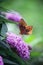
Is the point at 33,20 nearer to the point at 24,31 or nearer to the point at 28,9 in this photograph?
the point at 28,9

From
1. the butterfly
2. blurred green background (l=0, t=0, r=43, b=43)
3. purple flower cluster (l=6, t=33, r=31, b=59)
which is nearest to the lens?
purple flower cluster (l=6, t=33, r=31, b=59)

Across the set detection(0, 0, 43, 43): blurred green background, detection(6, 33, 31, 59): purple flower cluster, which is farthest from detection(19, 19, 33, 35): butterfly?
detection(0, 0, 43, 43): blurred green background

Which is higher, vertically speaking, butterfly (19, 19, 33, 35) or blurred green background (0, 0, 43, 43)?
blurred green background (0, 0, 43, 43)

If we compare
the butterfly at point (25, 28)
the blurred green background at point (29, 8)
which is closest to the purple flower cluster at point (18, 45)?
the butterfly at point (25, 28)

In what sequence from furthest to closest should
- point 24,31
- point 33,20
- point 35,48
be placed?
1. point 33,20
2. point 35,48
3. point 24,31

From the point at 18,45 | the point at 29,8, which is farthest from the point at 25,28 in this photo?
the point at 29,8

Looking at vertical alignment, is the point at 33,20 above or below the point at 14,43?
above

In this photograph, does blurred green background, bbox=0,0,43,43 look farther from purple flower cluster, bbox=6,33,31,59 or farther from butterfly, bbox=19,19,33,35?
purple flower cluster, bbox=6,33,31,59

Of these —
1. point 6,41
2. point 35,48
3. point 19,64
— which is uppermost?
point 35,48

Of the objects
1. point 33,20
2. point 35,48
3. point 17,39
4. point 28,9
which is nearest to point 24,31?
point 17,39

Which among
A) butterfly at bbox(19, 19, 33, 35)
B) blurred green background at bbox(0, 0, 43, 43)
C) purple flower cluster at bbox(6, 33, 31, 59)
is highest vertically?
blurred green background at bbox(0, 0, 43, 43)

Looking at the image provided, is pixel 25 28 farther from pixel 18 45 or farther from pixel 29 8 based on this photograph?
pixel 29 8
